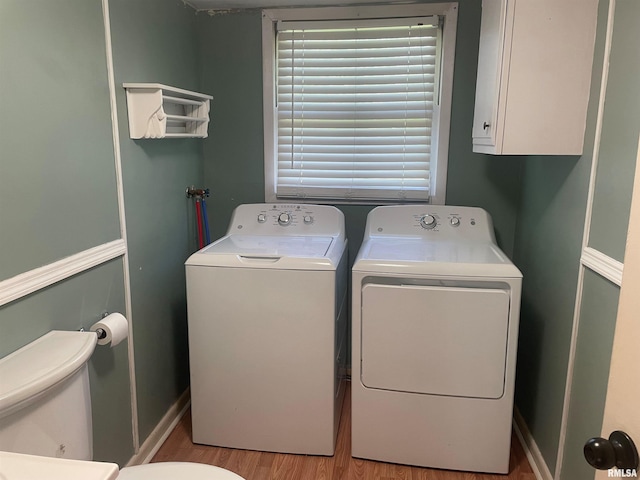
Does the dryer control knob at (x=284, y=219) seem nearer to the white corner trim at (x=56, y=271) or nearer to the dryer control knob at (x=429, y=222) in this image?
the dryer control knob at (x=429, y=222)

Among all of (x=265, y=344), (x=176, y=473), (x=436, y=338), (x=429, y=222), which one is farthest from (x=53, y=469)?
(x=429, y=222)

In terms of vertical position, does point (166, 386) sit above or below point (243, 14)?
below

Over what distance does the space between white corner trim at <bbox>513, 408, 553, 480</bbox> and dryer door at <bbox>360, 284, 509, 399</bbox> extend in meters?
0.35

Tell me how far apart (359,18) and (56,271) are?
1.84 meters

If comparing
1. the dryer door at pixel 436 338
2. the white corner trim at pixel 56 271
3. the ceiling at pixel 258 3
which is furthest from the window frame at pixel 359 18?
the white corner trim at pixel 56 271

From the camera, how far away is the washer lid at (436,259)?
187 centimetres

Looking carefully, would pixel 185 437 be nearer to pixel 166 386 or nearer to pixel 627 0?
pixel 166 386

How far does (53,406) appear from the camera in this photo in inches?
49.6

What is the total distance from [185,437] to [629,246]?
6.88 feet

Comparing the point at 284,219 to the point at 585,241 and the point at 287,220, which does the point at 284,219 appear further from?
the point at 585,241

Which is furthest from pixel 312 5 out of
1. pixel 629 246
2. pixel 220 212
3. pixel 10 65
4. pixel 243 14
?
pixel 629 246

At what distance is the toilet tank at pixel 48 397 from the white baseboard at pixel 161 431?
668 millimetres

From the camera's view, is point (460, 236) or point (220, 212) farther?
point (220, 212)

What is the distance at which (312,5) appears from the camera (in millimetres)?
2471
